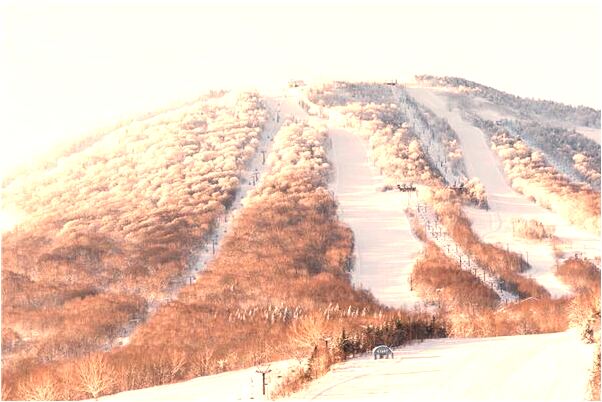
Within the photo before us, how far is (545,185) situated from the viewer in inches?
2154

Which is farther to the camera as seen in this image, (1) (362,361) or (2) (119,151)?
(2) (119,151)

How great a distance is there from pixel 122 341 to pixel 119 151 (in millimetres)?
37928

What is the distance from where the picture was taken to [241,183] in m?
53.1

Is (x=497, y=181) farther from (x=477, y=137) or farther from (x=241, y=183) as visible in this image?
(x=241, y=183)

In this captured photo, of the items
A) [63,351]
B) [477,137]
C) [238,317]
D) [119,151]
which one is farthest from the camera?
[477,137]

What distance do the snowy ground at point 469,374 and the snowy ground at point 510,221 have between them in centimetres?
1940

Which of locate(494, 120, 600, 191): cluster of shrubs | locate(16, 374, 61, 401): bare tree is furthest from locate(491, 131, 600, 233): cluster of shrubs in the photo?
locate(16, 374, 61, 401): bare tree

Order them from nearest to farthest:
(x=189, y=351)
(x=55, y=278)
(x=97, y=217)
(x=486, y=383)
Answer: (x=486, y=383)
(x=189, y=351)
(x=55, y=278)
(x=97, y=217)

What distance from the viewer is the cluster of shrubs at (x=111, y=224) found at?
29.5m

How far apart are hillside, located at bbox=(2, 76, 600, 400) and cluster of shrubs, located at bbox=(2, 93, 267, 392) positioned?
16 centimetres

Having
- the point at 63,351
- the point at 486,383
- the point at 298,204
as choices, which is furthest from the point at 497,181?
the point at 486,383

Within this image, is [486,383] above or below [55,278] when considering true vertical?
above

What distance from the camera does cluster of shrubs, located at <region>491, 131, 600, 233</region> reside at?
47.2 metres

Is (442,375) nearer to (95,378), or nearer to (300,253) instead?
(95,378)
